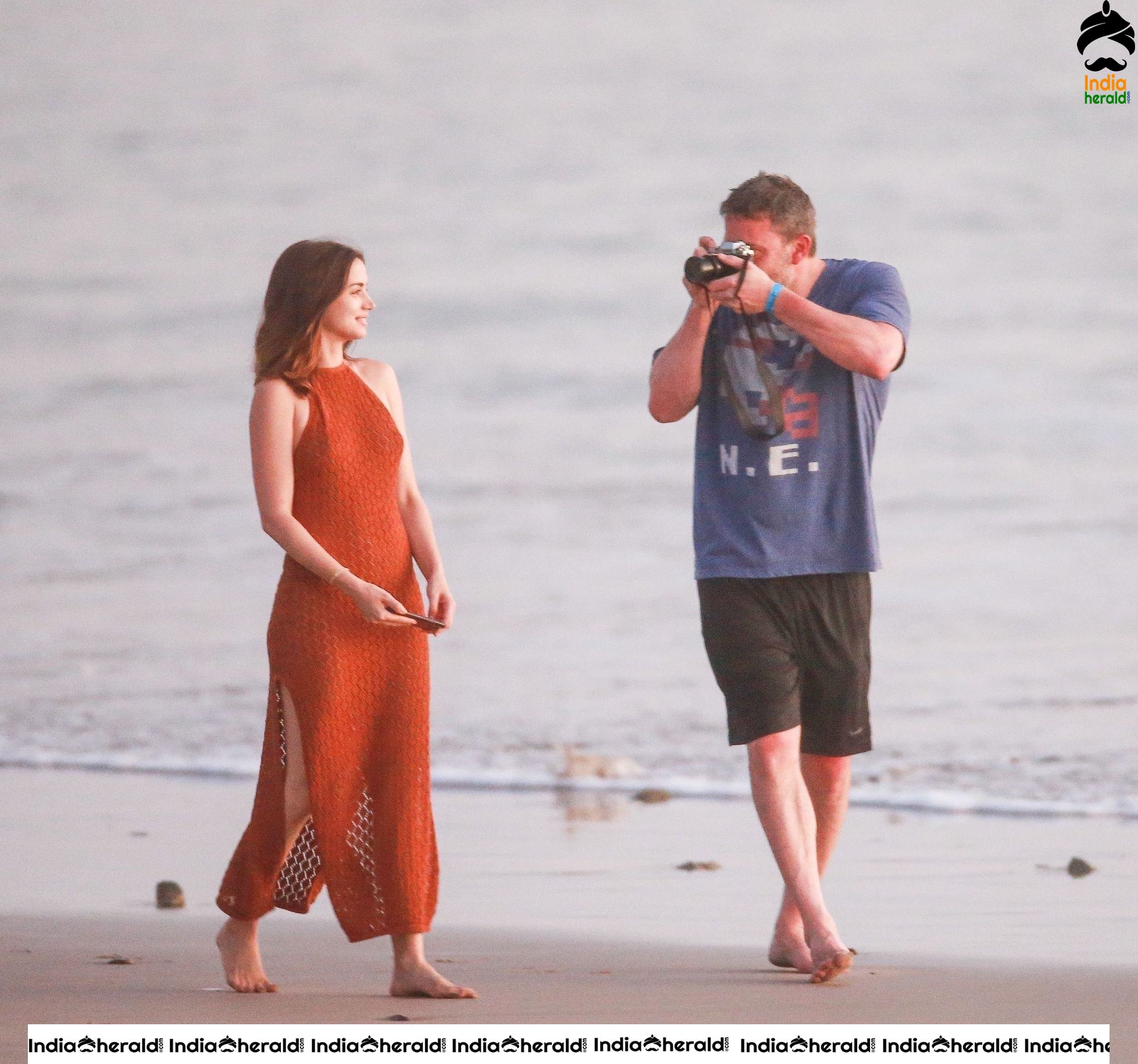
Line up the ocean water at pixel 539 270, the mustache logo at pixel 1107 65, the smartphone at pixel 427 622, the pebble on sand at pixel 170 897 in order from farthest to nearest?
the mustache logo at pixel 1107 65 < the ocean water at pixel 539 270 < the pebble on sand at pixel 170 897 < the smartphone at pixel 427 622

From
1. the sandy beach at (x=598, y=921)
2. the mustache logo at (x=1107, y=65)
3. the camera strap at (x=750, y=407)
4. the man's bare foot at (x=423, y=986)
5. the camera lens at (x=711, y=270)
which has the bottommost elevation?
the sandy beach at (x=598, y=921)

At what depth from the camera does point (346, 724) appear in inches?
111

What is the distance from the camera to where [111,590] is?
9766 millimetres

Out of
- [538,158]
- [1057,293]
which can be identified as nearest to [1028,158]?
[1057,293]

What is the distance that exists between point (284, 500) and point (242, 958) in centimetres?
78

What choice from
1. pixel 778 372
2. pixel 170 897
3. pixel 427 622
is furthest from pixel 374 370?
pixel 170 897

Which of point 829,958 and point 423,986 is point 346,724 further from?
point 829,958

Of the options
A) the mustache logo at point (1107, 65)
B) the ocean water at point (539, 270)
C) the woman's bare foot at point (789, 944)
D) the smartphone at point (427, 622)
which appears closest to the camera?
the smartphone at point (427, 622)

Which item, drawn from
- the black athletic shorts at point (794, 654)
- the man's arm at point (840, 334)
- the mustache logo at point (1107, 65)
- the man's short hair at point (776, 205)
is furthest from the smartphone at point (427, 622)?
the mustache logo at point (1107, 65)

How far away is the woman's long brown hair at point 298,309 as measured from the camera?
292 centimetres

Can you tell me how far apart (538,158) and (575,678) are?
4795 millimetres

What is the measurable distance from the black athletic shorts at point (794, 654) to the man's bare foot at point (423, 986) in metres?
0.68

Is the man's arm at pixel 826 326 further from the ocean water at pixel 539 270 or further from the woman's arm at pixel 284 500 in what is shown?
the ocean water at pixel 539 270

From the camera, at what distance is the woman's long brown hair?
292 centimetres
